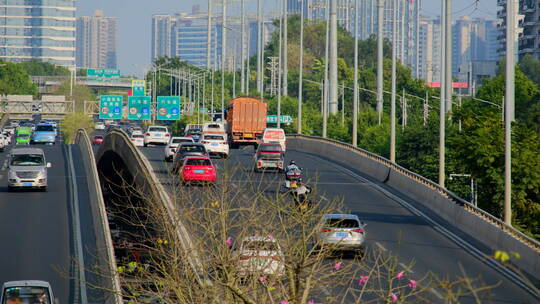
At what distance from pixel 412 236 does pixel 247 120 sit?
43.4 m

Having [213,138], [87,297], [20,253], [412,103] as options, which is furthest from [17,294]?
[412,103]

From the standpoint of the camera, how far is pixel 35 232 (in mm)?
41531

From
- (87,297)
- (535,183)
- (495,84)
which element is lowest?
(87,297)

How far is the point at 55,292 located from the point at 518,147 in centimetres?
2002

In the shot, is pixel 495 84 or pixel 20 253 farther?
pixel 495 84

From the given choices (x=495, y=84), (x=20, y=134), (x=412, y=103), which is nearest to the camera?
(x=495, y=84)

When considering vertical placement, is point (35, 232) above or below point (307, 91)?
below

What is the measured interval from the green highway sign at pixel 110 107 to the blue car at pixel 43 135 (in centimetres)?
3418

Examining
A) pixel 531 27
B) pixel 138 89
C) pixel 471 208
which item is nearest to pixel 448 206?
pixel 471 208

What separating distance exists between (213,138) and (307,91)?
112288mm

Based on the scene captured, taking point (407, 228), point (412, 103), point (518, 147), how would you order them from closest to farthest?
point (407, 228) → point (518, 147) → point (412, 103)

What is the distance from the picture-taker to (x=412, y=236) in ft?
126

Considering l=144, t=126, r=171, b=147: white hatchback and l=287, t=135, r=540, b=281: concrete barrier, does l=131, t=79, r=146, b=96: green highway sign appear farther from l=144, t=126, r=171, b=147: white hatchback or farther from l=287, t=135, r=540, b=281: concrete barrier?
l=287, t=135, r=540, b=281: concrete barrier

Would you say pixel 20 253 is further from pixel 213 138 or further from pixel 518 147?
pixel 213 138
